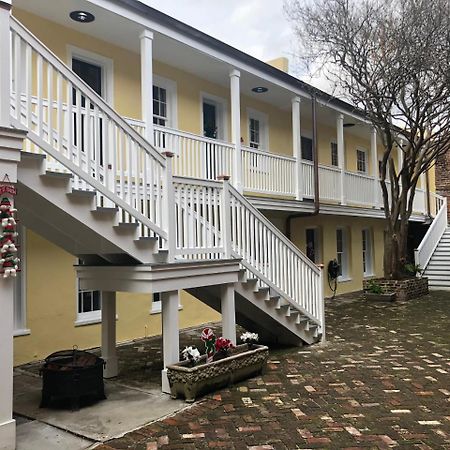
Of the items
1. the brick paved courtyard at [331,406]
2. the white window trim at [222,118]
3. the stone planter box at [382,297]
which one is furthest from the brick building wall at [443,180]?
the brick paved courtyard at [331,406]

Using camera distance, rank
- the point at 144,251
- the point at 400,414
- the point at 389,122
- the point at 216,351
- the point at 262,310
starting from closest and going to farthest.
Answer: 1. the point at 400,414
2. the point at 144,251
3. the point at 216,351
4. the point at 262,310
5. the point at 389,122

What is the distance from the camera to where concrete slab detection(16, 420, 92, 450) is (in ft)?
13.8

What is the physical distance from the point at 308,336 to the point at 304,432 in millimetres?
3578

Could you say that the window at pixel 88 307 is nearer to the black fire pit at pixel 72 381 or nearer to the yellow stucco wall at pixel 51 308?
the yellow stucco wall at pixel 51 308

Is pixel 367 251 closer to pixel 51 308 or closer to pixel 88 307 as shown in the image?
pixel 88 307

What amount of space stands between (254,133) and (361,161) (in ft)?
21.4

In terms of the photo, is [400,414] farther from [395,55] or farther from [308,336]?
A: [395,55]

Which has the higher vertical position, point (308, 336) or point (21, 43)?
point (21, 43)

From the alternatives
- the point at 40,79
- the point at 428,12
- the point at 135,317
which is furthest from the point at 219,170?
the point at 428,12

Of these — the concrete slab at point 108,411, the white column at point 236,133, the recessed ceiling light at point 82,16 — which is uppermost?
the recessed ceiling light at point 82,16

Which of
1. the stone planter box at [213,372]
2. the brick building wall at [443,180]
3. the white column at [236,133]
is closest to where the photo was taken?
the stone planter box at [213,372]

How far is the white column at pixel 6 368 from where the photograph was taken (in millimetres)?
4039

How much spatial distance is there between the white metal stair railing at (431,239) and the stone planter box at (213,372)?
39.1ft

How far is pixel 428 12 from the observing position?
445 inches
